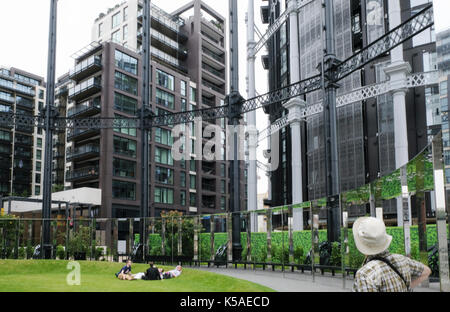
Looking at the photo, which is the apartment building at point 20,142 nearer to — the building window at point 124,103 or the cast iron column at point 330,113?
the building window at point 124,103

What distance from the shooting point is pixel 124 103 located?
65.8 m

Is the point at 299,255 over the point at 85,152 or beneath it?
beneath

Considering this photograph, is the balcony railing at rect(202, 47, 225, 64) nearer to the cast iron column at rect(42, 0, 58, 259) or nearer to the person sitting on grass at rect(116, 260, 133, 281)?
the cast iron column at rect(42, 0, 58, 259)

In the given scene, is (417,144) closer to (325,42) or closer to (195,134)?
(325,42)

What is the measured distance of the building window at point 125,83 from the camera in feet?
214

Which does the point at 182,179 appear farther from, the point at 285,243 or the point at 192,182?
the point at 285,243

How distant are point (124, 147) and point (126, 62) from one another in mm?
12282

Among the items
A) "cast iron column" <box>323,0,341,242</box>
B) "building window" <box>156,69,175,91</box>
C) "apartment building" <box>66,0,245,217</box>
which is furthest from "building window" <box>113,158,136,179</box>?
"cast iron column" <box>323,0,341,242</box>

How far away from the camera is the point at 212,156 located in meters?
78.6

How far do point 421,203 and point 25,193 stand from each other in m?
81.9

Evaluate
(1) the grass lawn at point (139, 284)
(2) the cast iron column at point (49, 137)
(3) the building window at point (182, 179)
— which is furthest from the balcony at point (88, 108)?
(1) the grass lawn at point (139, 284)

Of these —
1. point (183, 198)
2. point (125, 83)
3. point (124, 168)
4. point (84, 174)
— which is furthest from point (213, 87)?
point (84, 174)

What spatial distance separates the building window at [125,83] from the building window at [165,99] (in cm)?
438
